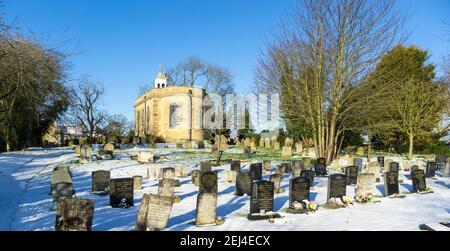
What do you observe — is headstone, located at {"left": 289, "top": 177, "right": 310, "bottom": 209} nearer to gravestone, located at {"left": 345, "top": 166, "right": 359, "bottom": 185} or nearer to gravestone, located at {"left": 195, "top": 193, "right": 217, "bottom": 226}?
gravestone, located at {"left": 195, "top": 193, "right": 217, "bottom": 226}

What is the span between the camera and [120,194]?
8.96 metres

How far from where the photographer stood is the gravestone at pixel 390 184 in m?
10.5

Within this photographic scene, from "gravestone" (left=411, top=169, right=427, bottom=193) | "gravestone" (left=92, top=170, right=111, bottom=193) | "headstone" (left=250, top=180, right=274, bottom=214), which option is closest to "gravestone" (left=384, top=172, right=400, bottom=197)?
"gravestone" (left=411, top=169, right=427, bottom=193)

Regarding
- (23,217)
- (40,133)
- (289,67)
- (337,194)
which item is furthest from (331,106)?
(40,133)

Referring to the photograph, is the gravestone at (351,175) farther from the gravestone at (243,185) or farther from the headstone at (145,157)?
the headstone at (145,157)

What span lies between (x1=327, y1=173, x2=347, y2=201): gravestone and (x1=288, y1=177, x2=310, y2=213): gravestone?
0.79 metres

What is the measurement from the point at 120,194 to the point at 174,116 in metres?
38.7

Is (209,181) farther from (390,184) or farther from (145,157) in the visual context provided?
(145,157)

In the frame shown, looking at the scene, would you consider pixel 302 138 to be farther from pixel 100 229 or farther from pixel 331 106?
pixel 100 229

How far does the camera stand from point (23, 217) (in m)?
7.73

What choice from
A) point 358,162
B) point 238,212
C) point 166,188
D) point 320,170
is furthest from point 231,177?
point 358,162

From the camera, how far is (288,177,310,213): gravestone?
878 cm

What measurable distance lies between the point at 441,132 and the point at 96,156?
27488mm

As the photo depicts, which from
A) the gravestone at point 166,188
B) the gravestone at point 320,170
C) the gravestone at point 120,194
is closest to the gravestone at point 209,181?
the gravestone at point 166,188
